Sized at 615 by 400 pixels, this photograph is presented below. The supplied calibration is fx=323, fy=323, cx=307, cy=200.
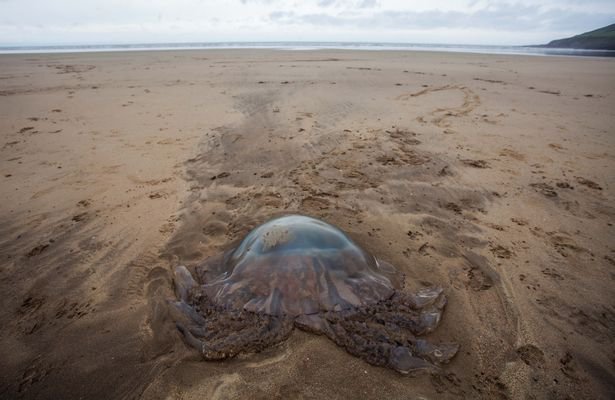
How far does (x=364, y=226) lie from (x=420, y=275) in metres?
0.86

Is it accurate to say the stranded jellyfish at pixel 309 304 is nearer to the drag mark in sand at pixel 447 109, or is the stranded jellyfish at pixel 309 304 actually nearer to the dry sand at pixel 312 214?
the dry sand at pixel 312 214

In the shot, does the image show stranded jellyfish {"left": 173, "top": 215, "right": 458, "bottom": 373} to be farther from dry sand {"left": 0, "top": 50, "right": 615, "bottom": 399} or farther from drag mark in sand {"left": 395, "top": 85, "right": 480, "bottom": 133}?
drag mark in sand {"left": 395, "top": 85, "right": 480, "bottom": 133}

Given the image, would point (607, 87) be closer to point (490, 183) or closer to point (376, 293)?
point (490, 183)

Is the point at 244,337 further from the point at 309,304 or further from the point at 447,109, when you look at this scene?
the point at 447,109

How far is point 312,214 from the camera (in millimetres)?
3602

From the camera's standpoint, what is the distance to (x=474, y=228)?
3.33 metres

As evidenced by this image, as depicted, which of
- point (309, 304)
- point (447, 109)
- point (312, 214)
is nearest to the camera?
point (309, 304)

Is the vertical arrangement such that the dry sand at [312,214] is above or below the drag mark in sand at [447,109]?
below

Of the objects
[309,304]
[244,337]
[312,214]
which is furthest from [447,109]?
[244,337]

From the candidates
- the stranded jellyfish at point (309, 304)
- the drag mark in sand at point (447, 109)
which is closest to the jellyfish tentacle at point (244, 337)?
the stranded jellyfish at point (309, 304)

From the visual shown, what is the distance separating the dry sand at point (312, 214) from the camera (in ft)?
6.26

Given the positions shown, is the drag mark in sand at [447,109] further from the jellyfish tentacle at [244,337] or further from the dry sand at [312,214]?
the jellyfish tentacle at [244,337]

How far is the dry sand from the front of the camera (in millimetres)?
1908

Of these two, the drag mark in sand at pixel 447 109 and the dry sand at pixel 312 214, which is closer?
the dry sand at pixel 312 214
